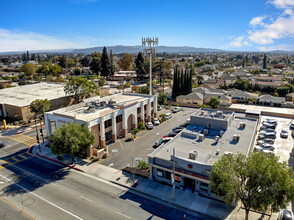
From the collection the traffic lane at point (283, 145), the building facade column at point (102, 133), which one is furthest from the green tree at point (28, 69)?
the traffic lane at point (283, 145)

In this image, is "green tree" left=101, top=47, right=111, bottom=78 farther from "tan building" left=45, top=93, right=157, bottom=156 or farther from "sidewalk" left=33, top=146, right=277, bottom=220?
"sidewalk" left=33, top=146, right=277, bottom=220

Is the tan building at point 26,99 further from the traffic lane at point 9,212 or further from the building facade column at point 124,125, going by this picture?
the traffic lane at point 9,212

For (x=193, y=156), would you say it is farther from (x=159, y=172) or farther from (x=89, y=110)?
(x=89, y=110)

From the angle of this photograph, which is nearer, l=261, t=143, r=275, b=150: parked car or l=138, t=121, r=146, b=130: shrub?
l=261, t=143, r=275, b=150: parked car

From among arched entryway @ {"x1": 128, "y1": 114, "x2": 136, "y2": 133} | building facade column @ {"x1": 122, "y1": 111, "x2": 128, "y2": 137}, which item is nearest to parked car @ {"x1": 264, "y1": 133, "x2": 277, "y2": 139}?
arched entryway @ {"x1": 128, "y1": 114, "x2": 136, "y2": 133}

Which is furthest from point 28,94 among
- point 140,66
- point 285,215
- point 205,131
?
point 285,215

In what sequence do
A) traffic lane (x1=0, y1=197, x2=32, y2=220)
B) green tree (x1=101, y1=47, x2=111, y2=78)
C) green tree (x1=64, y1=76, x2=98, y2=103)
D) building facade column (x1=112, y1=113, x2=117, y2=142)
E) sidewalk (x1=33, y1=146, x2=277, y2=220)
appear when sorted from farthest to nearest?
green tree (x1=101, y1=47, x2=111, y2=78) < green tree (x1=64, y1=76, x2=98, y2=103) < building facade column (x1=112, y1=113, x2=117, y2=142) < sidewalk (x1=33, y1=146, x2=277, y2=220) < traffic lane (x1=0, y1=197, x2=32, y2=220)

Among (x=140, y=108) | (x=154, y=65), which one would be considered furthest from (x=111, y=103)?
(x=154, y=65)
